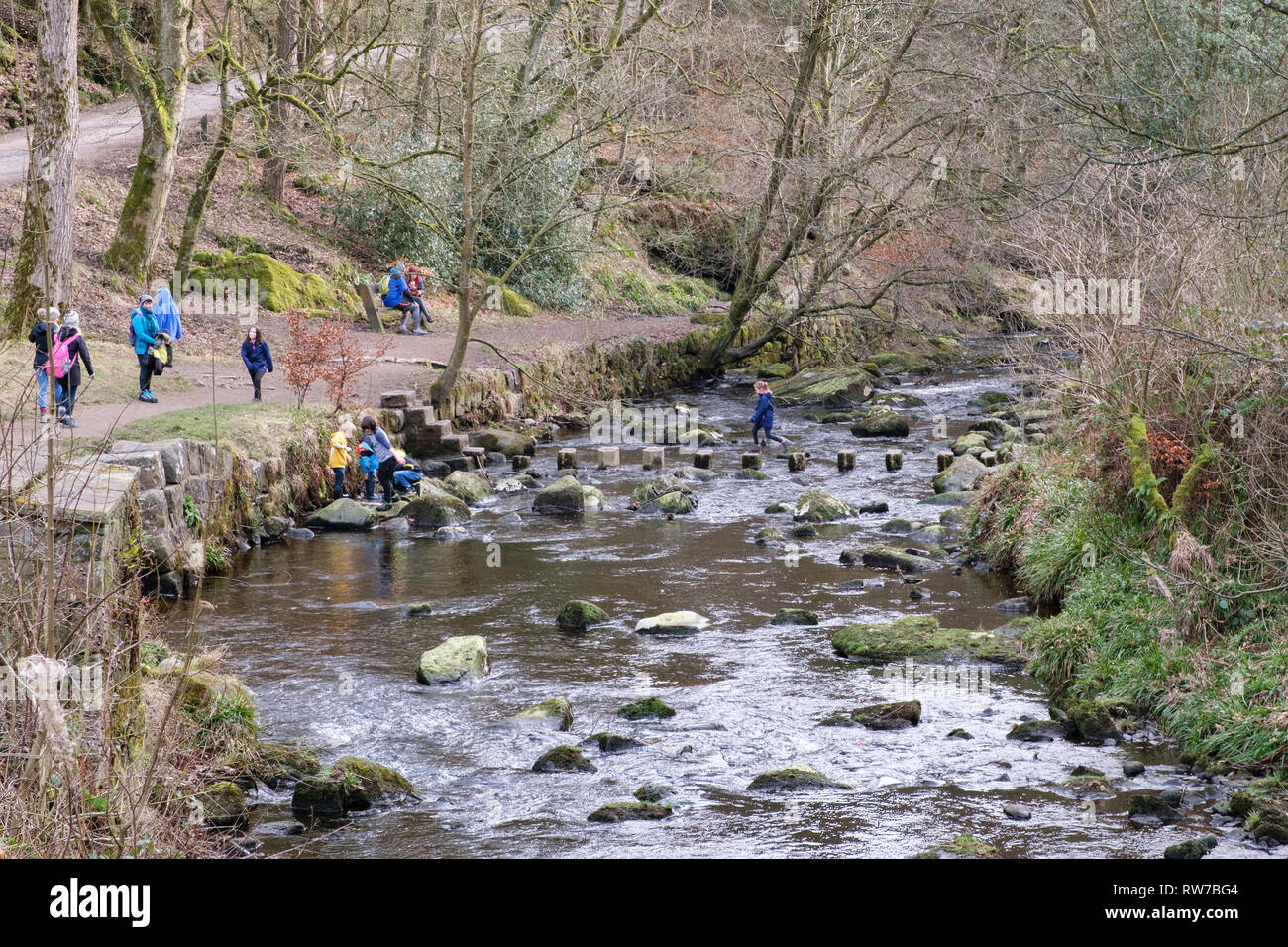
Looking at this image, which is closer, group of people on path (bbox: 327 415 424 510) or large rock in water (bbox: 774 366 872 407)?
group of people on path (bbox: 327 415 424 510)

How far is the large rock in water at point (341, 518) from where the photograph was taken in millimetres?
16188

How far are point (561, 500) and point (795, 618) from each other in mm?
5884

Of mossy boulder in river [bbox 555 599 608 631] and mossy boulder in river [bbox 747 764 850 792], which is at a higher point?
mossy boulder in river [bbox 555 599 608 631]

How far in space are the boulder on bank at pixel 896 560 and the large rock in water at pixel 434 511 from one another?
218 inches

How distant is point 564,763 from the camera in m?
8.69

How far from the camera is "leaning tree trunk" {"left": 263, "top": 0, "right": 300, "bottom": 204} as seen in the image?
2475 centimetres

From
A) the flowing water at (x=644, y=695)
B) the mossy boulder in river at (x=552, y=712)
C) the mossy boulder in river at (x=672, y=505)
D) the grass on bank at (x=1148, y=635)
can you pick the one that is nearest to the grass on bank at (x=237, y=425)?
the flowing water at (x=644, y=695)

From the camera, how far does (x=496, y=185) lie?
1956cm

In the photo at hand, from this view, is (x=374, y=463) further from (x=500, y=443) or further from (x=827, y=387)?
(x=827, y=387)

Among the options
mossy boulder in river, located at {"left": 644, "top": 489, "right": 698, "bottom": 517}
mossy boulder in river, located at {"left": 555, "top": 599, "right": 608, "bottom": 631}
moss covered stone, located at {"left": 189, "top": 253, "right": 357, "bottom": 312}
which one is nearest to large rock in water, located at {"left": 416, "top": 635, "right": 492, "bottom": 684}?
mossy boulder in river, located at {"left": 555, "top": 599, "right": 608, "bottom": 631}

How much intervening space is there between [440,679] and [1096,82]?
15.2 meters

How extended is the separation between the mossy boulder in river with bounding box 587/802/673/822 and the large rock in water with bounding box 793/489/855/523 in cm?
917

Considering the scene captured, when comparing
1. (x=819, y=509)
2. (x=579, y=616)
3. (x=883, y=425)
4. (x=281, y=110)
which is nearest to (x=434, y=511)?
(x=579, y=616)

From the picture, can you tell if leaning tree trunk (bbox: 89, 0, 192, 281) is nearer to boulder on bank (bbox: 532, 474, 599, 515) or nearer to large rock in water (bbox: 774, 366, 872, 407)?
boulder on bank (bbox: 532, 474, 599, 515)
